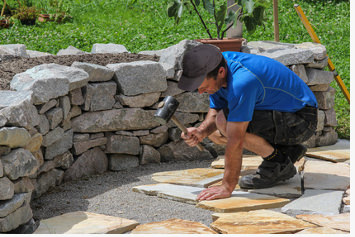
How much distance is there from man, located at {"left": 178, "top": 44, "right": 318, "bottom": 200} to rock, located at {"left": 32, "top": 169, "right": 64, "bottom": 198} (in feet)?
3.84

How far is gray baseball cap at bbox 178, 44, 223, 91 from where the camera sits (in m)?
3.70

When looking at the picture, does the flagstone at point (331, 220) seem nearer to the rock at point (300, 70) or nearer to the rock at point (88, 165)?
the rock at point (88, 165)

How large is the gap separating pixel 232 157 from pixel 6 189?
4.96 ft

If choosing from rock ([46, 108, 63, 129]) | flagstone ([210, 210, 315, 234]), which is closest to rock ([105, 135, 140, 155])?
rock ([46, 108, 63, 129])

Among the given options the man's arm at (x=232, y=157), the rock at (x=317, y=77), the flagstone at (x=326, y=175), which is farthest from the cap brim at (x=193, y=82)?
the rock at (x=317, y=77)

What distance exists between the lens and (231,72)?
3852 mm

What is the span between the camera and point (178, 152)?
536 centimetres

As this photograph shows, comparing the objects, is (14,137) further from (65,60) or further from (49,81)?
(65,60)

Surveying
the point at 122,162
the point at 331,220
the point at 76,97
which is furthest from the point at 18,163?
the point at 331,220

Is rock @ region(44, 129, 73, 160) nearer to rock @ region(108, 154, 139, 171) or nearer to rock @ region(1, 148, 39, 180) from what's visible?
rock @ region(108, 154, 139, 171)

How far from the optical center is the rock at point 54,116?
4.26 metres

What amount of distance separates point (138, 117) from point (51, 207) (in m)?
1.38

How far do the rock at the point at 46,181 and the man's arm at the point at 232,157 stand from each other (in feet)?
4.11
